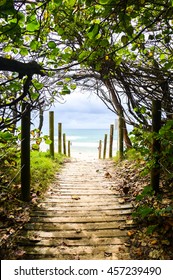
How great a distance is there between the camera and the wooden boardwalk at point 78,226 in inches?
113

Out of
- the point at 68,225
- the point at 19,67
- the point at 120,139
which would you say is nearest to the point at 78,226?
the point at 68,225

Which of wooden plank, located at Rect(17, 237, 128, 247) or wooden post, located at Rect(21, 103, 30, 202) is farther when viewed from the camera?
wooden post, located at Rect(21, 103, 30, 202)

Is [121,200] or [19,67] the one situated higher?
[19,67]

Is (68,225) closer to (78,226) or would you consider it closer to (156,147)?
(78,226)

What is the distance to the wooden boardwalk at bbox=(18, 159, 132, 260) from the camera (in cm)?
287

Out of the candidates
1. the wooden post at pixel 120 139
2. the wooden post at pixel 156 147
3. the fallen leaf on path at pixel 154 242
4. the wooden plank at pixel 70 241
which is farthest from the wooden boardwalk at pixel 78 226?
the wooden post at pixel 120 139

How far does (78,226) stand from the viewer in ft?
11.2

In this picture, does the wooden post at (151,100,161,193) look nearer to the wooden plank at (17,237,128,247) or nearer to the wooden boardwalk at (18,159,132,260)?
the wooden boardwalk at (18,159,132,260)

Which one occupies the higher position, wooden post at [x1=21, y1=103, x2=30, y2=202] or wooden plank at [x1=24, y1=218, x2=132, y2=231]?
wooden post at [x1=21, y1=103, x2=30, y2=202]

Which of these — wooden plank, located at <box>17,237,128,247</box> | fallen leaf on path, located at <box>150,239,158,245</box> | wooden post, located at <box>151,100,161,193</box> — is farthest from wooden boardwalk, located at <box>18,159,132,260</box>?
wooden post, located at <box>151,100,161,193</box>

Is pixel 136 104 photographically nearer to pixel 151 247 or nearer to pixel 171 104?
pixel 171 104

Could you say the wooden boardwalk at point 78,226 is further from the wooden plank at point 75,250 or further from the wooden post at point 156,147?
the wooden post at point 156,147

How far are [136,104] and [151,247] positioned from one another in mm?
3007

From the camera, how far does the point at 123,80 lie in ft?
15.8
